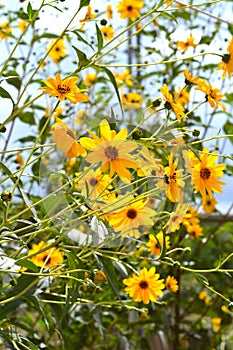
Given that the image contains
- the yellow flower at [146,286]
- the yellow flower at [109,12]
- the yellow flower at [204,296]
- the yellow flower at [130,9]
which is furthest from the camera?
the yellow flower at [204,296]

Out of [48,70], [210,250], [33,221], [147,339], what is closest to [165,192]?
[33,221]

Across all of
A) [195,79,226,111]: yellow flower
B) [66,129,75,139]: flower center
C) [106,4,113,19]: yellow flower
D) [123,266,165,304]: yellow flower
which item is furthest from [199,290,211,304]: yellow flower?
A: [66,129,75,139]: flower center

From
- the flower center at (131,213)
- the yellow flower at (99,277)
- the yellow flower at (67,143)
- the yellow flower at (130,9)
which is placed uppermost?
the yellow flower at (130,9)

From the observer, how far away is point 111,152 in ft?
1.66

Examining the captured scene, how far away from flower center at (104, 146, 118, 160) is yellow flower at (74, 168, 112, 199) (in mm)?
30

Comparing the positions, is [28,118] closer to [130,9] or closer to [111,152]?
[130,9]

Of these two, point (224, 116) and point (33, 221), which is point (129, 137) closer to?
point (33, 221)

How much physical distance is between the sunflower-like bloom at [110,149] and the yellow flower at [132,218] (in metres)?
0.06

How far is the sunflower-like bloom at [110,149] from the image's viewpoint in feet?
1.65

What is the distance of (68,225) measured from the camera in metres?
0.59

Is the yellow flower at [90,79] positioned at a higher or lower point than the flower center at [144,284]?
higher

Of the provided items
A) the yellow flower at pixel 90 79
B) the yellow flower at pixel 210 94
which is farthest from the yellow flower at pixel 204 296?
the yellow flower at pixel 210 94

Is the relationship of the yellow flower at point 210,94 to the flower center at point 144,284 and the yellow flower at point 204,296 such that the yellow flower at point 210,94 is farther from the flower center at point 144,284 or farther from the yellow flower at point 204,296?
the yellow flower at point 204,296

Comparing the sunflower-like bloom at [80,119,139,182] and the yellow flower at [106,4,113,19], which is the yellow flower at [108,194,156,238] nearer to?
→ the sunflower-like bloom at [80,119,139,182]
